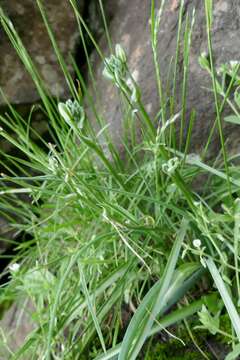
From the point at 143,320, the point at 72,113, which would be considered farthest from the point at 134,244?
the point at 72,113

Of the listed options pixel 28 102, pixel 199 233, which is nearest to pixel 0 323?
pixel 28 102

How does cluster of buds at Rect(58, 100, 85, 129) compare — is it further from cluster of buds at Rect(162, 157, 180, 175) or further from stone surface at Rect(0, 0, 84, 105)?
stone surface at Rect(0, 0, 84, 105)

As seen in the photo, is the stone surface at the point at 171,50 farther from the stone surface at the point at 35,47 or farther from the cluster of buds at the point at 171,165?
the cluster of buds at the point at 171,165

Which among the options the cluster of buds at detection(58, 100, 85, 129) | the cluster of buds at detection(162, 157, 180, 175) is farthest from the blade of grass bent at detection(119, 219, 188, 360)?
the cluster of buds at detection(58, 100, 85, 129)

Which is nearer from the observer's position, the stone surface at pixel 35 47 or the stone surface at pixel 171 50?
the stone surface at pixel 171 50

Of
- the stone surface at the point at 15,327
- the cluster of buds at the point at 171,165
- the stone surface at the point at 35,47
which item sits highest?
A: the stone surface at the point at 35,47

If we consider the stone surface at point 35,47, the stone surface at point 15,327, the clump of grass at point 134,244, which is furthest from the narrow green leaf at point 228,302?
the stone surface at point 35,47

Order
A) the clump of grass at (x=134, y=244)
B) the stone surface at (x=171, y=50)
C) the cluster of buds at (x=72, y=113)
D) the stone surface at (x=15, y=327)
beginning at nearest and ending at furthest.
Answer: the cluster of buds at (x=72, y=113) → the clump of grass at (x=134, y=244) → the stone surface at (x=171, y=50) → the stone surface at (x=15, y=327)
